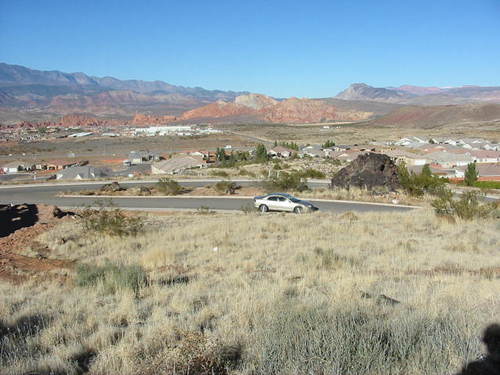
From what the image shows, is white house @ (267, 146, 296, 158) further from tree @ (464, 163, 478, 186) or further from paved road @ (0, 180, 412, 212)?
paved road @ (0, 180, 412, 212)

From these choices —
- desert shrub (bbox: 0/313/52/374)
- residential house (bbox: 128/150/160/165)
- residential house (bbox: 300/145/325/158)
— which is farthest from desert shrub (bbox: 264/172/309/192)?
residential house (bbox: 128/150/160/165)

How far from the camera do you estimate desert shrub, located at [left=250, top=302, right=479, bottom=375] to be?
4.82 meters

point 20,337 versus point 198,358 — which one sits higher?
point 198,358

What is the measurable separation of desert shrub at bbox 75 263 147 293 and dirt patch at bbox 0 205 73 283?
6.91ft

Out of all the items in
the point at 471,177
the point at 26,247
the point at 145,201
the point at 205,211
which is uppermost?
the point at 26,247

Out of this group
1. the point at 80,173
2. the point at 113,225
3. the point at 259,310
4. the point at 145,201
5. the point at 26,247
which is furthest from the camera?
the point at 80,173

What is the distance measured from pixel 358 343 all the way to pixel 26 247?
14693mm

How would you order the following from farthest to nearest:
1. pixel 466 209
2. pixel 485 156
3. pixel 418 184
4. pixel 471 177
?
pixel 485 156, pixel 471 177, pixel 418 184, pixel 466 209

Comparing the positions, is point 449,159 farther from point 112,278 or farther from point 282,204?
point 112,278

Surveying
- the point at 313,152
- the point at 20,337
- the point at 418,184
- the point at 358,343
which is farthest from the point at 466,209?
the point at 313,152

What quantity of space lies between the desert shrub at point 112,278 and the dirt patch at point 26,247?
6.91 feet

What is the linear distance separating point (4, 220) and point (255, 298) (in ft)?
77.1

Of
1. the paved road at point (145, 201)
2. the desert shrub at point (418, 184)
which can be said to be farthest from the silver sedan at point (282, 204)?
the desert shrub at point (418, 184)

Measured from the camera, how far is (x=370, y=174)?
39.2 metres
